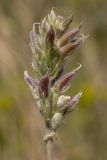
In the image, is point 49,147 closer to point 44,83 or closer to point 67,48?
point 44,83

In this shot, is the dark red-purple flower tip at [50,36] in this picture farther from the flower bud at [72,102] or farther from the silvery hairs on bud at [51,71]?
the flower bud at [72,102]

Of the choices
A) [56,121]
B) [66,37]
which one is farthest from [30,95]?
[56,121]

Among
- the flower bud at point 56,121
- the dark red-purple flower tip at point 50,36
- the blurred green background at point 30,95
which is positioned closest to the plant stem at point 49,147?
the flower bud at point 56,121

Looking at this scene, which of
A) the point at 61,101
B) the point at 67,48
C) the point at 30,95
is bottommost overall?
the point at 61,101

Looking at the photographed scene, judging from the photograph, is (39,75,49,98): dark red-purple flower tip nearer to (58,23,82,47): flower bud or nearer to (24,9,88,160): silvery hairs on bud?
(24,9,88,160): silvery hairs on bud

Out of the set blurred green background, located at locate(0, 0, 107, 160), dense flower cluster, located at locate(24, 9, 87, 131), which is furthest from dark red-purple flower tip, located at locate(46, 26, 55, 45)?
blurred green background, located at locate(0, 0, 107, 160)

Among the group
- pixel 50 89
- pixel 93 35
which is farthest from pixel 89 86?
pixel 50 89
